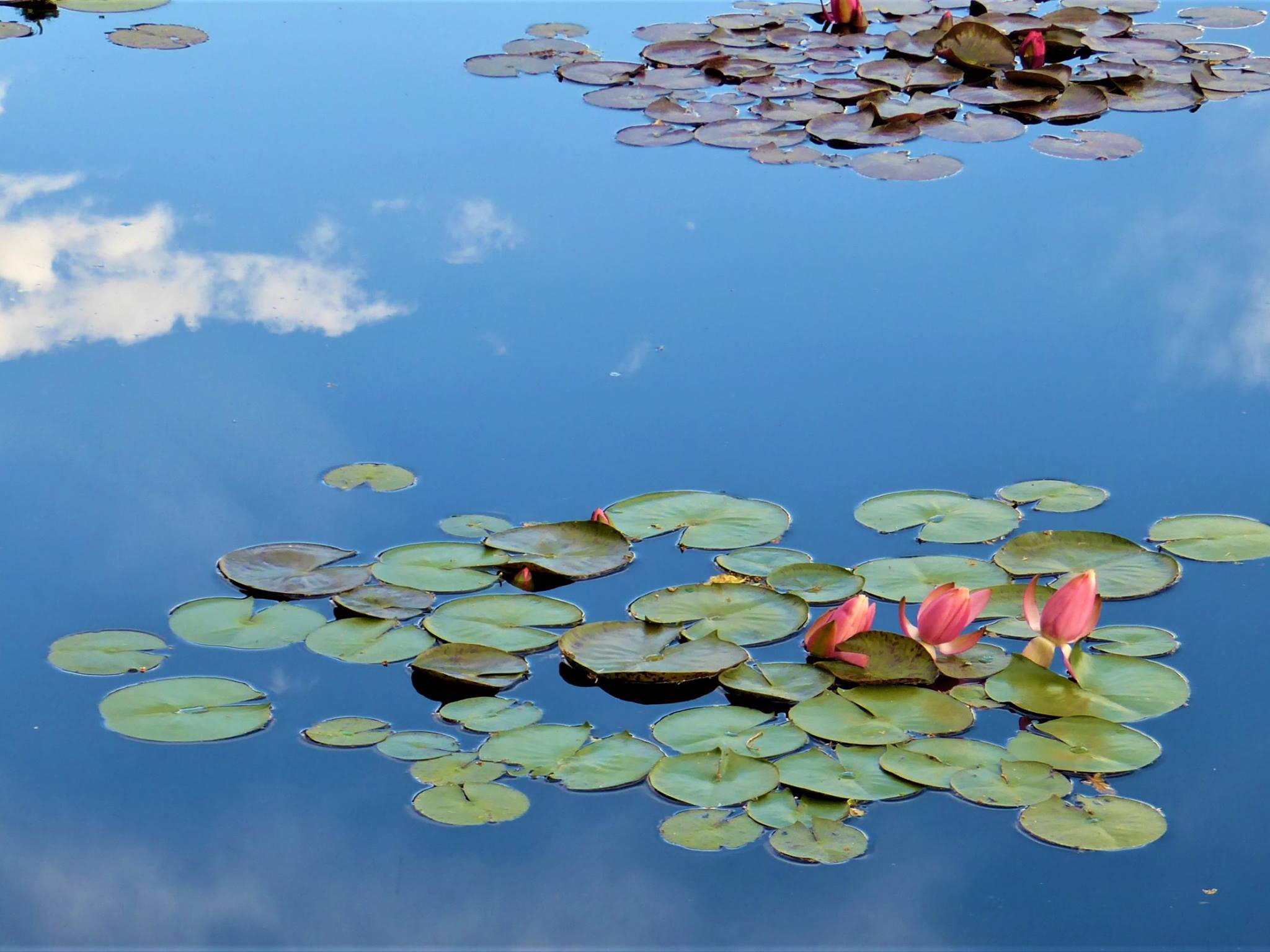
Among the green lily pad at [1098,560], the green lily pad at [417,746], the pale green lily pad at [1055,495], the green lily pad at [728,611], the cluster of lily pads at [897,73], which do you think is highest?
the cluster of lily pads at [897,73]

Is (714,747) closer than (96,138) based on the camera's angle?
Yes

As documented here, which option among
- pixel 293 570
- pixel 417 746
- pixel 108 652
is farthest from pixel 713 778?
pixel 108 652

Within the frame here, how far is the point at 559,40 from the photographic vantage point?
276 inches

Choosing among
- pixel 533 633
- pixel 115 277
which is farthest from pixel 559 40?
pixel 533 633

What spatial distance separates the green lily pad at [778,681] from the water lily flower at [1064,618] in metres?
0.46

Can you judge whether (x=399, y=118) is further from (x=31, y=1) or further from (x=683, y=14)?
(x=31, y=1)

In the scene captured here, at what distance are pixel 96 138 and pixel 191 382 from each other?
2379 mm

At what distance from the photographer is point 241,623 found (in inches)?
118

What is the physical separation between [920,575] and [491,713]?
1.09 metres

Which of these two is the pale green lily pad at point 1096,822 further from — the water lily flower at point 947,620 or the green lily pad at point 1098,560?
the green lily pad at point 1098,560

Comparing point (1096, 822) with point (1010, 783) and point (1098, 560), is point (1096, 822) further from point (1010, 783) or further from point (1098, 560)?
point (1098, 560)

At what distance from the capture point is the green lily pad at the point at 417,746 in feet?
8.57

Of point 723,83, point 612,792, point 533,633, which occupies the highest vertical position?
point 723,83

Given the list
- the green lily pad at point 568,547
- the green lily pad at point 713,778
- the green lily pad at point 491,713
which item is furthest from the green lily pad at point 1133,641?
the green lily pad at point 491,713
